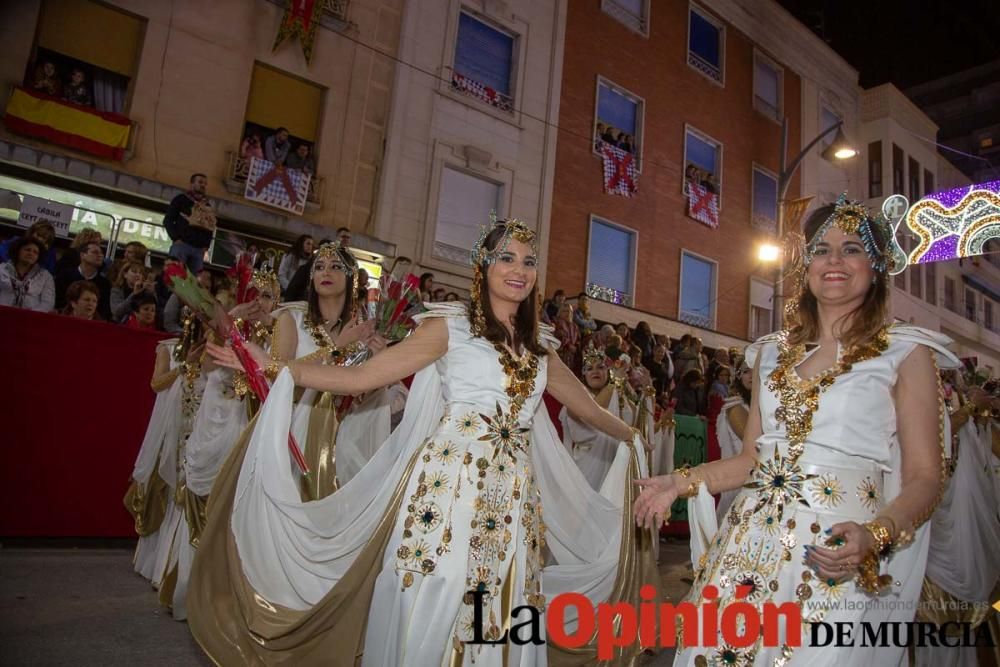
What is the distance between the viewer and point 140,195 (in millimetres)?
10359

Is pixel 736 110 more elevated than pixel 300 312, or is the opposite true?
pixel 736 110

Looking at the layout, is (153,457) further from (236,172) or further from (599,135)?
(599,135)

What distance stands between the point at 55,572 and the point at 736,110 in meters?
20.0

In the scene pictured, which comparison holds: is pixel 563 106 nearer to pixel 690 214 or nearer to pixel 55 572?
pixel 690 214

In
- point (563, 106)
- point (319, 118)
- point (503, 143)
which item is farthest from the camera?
point (563, 106)

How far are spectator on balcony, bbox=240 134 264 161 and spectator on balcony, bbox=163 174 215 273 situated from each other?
2.90 metres

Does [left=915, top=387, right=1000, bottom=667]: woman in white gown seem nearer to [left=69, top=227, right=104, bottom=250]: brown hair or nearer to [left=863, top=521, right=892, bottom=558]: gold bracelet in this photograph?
[left=863, top=521, right=892, bottom=558]: gold bracelet

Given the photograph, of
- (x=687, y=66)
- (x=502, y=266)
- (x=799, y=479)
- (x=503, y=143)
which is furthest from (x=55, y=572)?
(x=687, y=66)

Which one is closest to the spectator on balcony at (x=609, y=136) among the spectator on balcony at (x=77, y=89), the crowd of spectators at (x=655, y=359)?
the crowd of spectators at (x=655, y=359)

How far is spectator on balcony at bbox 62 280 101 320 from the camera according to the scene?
6297mm

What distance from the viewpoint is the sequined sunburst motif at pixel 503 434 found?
268 centimetres

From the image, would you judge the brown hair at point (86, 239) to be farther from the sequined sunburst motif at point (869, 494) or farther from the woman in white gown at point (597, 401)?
the sequined sunburst motif at point (869, 494)

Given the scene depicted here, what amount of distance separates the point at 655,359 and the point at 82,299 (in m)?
8.74

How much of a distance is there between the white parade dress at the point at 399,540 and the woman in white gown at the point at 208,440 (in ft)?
4.24
